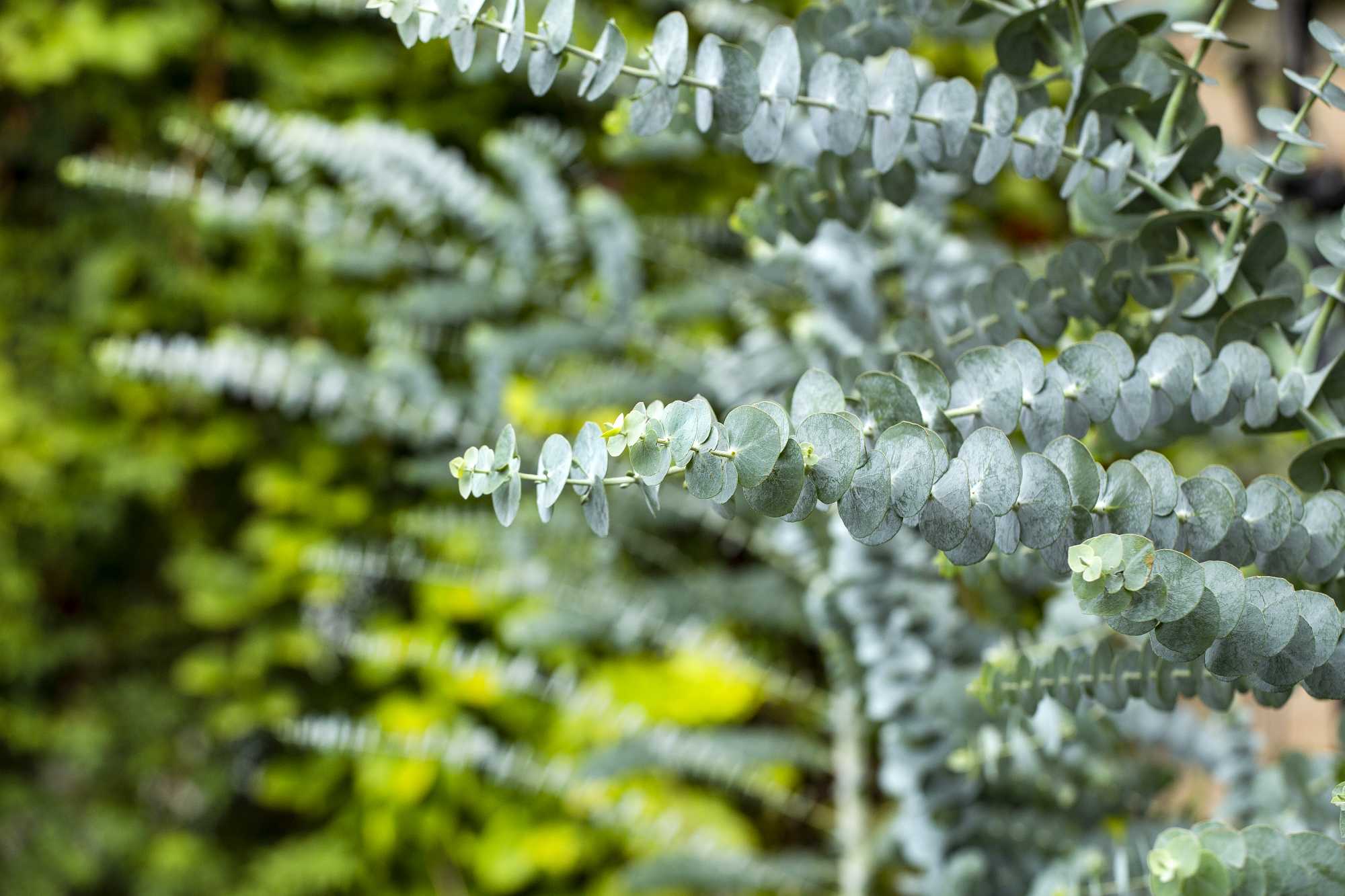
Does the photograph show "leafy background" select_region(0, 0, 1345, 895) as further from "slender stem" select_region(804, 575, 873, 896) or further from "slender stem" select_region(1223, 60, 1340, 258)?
"slender stem" select_region(1223, 60, 1340, 258)

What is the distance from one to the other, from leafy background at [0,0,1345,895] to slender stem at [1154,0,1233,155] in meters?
0.90

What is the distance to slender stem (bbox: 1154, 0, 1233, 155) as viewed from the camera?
44 cm

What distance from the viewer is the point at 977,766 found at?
1.88ft

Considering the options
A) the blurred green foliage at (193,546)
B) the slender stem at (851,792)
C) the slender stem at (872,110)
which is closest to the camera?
the slender stem at (872,110)

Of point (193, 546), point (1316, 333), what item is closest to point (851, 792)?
point (1316, 333)

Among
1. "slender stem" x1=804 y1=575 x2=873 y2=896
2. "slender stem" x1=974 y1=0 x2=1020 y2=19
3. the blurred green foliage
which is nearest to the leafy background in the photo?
the blurred green foliage

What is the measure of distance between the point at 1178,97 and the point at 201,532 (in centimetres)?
143

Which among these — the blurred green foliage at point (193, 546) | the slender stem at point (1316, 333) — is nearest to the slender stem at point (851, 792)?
the blurred green foliage at point (193, 546)

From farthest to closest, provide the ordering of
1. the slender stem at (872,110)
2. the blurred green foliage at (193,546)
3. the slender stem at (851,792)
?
the blurred green foliage at (193,546) < the slender stem at (851,792) < the slender stem at (872,110)

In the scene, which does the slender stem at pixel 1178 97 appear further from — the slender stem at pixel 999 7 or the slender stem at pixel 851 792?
the slender stem at pixel 851 792

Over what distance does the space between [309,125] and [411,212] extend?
0.11 metres

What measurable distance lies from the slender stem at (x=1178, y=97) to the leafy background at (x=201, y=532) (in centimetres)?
90

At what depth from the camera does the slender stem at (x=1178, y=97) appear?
436 mm

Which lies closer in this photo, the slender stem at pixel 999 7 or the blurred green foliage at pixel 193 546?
the slender stem at pixel 999 7
